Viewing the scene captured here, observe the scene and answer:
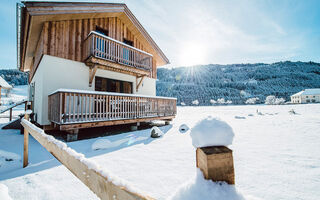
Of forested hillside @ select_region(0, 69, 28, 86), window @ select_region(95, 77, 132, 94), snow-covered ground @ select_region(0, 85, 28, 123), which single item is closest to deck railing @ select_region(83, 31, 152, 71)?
window @ select_region(95, 77, 132, 94)

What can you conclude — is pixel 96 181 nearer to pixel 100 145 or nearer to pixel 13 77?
pixel 100 145

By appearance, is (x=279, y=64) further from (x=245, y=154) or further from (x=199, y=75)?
(x=245, y=154)

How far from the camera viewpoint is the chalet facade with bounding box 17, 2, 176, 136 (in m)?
5.55

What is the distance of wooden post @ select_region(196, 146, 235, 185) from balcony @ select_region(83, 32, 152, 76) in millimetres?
7275

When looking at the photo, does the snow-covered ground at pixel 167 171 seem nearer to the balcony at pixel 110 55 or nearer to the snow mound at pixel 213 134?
the snow mound at pixel 213 134

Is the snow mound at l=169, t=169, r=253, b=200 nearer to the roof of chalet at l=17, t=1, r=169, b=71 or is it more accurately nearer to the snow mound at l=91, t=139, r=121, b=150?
the snow mound at l=91, t=139, r=121, b=150

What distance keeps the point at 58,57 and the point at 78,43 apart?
134 cm

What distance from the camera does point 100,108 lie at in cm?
580

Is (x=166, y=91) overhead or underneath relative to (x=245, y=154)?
overhead

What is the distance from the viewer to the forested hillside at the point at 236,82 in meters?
44.0

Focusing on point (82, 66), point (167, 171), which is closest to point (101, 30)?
point (82, 66)

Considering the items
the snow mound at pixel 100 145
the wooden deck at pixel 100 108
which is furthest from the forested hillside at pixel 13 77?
the snow mound at pixel 100 145

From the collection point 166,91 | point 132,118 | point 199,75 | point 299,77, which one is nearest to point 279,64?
point 299,77

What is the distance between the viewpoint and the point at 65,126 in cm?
487
